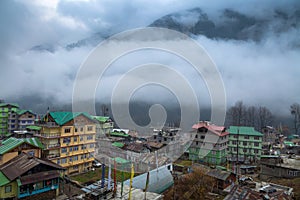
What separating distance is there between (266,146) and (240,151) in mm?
8370

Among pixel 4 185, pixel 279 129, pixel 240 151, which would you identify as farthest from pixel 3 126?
pixel 279 129

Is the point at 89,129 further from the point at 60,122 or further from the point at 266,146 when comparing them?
the point at 266,146

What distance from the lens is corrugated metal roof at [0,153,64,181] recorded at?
15.6 meters

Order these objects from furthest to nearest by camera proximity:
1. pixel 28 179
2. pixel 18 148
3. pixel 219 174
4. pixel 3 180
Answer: pixel 219 174 → pixel 18 148 → pixel 28 179 → pixel 3 180

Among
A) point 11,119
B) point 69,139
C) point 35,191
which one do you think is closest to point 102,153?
point 69,139

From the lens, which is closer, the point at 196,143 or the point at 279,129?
the point at 196,143

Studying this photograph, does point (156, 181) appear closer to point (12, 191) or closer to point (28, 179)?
point (28, 179)

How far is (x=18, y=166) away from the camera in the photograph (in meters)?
16.4

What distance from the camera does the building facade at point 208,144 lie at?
92.4 feet

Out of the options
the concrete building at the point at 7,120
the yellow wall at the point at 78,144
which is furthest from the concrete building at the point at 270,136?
the concrete building at the point at 7,120

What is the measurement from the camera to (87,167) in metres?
24.8

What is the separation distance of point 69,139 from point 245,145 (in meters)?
24.7

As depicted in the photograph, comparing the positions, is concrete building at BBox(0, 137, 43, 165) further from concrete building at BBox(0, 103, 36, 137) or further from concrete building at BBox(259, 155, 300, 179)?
concrete building at BBox(0, 103, 36, 137)

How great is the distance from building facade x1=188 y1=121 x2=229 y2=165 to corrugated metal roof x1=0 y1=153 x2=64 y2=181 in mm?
18865
